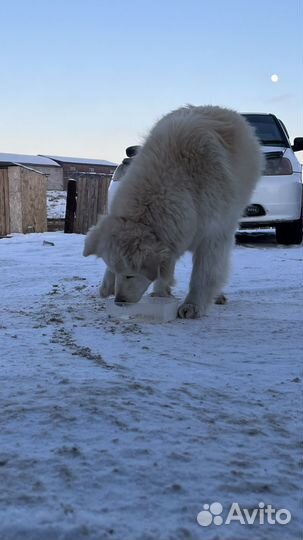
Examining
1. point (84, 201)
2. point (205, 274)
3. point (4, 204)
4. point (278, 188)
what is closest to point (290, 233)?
point (278, 188)

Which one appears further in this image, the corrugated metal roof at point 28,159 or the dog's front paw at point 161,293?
the corrugated metal roof at point 28,159

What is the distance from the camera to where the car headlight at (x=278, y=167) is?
7812 millimetres

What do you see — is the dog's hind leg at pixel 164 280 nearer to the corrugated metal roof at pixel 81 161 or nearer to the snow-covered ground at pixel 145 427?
the snow-covered ground at pixel 145 427

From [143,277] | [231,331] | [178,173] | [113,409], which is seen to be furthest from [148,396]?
[178,173]

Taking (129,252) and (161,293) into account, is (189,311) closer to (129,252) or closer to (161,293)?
(161,293)

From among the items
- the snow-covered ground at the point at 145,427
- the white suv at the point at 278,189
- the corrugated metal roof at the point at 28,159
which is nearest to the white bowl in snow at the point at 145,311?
the snow-covered ground at the point at 145,427

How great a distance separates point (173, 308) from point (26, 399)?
5.71 feet

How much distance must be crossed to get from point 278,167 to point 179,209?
5.29 metres

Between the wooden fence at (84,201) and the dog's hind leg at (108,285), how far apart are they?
906 centimetres

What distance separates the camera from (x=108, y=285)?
3.84 metres

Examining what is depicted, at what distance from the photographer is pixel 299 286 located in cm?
439

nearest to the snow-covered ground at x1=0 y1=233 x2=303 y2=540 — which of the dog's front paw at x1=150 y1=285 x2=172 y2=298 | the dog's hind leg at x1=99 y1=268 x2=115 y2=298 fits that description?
the dog's front paw at x1=150 y1=285 x2=172 y2=298

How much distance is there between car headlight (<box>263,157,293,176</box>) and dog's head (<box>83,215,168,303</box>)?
5242 millimetres

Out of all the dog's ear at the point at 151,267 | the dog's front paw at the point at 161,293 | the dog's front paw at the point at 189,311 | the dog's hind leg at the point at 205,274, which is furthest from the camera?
the dog's front paw at the point at 161,293
